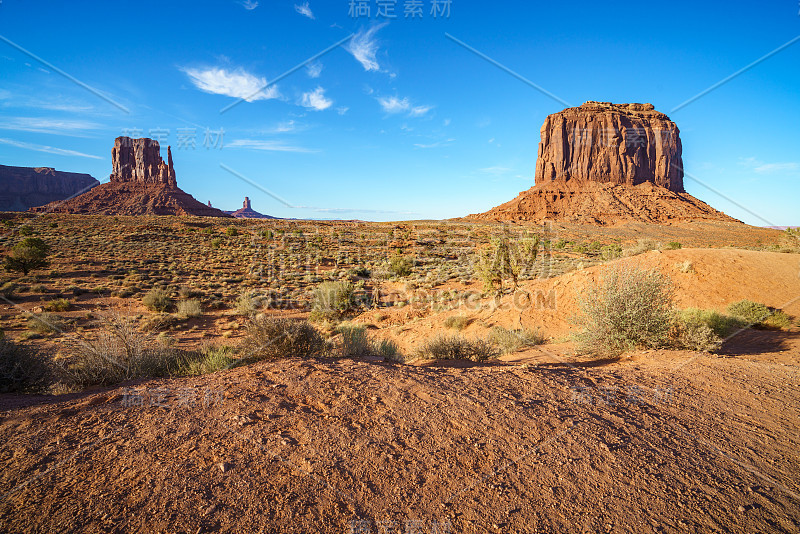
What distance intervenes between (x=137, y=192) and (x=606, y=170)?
435 ft

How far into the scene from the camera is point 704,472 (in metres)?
3.03

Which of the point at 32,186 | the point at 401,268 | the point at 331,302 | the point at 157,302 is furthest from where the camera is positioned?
the point at 32,186

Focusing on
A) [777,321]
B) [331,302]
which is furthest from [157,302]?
[777,321]

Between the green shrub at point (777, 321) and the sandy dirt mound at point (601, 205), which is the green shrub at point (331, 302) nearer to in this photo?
the green shrub at point (777, 321)

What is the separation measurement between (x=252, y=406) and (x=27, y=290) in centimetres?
2197

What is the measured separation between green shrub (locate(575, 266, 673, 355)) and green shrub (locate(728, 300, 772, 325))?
14.1 feet

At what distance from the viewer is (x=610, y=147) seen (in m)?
101

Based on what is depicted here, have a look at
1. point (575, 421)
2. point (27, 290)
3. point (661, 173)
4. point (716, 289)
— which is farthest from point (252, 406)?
point (661, 173)

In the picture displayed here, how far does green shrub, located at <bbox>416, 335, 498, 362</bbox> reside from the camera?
7.66 m

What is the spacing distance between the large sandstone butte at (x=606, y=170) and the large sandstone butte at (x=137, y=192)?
3187 inches

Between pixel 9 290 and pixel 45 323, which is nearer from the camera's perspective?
pixel 45 323

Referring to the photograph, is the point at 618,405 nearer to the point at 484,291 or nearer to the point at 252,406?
the point at 252,406

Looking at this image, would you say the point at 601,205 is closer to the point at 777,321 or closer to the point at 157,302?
the point at 777,321

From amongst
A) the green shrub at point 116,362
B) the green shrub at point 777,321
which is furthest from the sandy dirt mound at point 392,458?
the green shrub at point 777,321
